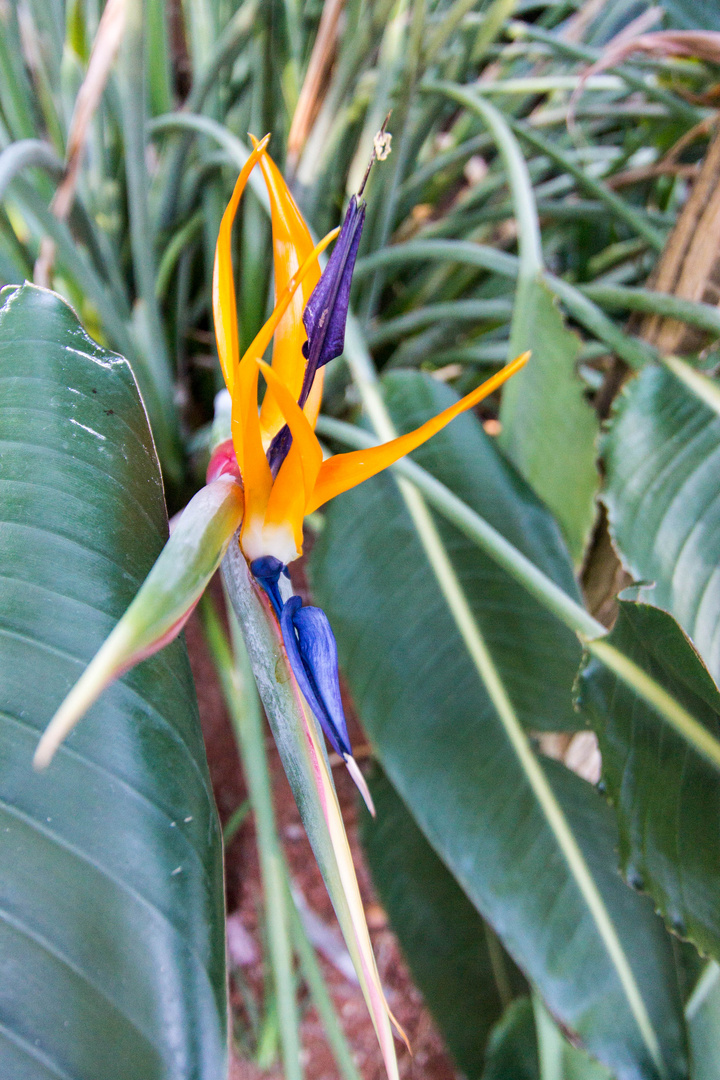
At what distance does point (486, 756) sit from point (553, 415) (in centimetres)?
27

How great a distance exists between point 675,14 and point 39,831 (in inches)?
33.3

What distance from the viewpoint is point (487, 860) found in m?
0.44

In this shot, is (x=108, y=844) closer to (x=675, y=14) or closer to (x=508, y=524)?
(x=508, y=524)

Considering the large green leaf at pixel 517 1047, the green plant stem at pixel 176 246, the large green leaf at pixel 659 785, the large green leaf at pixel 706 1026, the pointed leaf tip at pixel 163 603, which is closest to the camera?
the pointed leaf tip at pixel 163 603

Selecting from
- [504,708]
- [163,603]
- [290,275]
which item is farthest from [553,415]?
[163,603]

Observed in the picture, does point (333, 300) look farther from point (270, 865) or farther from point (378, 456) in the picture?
point (270, 865)

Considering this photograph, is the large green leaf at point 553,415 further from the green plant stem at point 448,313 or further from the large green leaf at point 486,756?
the green plant stem at point 448,313

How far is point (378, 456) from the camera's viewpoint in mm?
234

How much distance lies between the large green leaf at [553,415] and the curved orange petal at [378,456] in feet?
0.96

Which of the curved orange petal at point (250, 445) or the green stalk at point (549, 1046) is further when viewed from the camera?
the green stalk at point (549, 1046)

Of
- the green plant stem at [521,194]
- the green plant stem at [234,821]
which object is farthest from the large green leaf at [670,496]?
the green plant stem at [234,821]

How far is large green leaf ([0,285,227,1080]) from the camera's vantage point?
19 cm

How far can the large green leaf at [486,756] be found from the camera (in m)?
0.43

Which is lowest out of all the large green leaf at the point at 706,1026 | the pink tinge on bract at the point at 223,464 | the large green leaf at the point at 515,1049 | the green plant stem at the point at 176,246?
the large green leaf at the point at 515,1049
